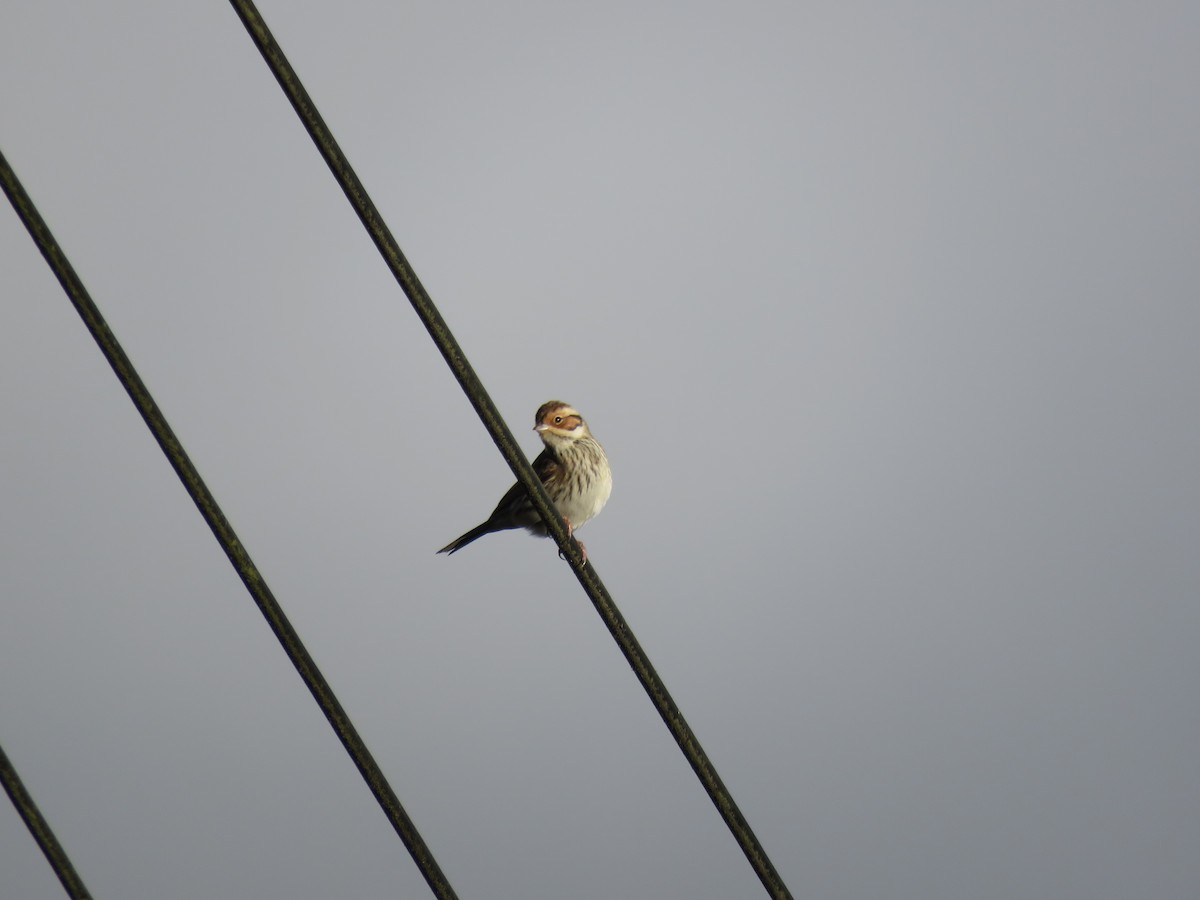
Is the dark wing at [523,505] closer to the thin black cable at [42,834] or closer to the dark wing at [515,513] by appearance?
the dark wing at [515,513]

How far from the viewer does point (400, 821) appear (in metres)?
1.64

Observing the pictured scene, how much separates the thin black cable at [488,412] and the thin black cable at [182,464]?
0.31m

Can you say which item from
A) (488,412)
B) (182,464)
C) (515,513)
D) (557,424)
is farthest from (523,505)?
(182,464)

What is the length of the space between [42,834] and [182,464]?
1.78 ft

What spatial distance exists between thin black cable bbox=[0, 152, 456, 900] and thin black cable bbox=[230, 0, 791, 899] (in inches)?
12.1

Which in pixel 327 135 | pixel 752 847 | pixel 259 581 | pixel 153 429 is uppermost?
pixel 327 135

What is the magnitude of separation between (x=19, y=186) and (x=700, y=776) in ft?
3.71

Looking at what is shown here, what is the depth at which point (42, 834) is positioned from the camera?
166cm

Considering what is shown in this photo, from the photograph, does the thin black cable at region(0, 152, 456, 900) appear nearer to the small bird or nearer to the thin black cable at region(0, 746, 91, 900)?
the thin black cable at region(0, 746, 91, 900)

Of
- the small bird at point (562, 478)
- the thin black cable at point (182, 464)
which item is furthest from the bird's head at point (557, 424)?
the thin black cable at point (182, 464)

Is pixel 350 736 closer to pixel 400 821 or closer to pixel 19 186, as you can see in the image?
pixel 400 821

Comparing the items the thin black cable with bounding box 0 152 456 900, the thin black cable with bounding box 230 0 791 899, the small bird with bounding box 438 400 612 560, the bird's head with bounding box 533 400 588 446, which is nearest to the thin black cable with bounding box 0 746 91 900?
the thin black cable with bounding box 0 152 456 900

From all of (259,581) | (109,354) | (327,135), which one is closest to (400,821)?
(259,581)

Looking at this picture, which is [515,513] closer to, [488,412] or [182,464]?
[488,412]
